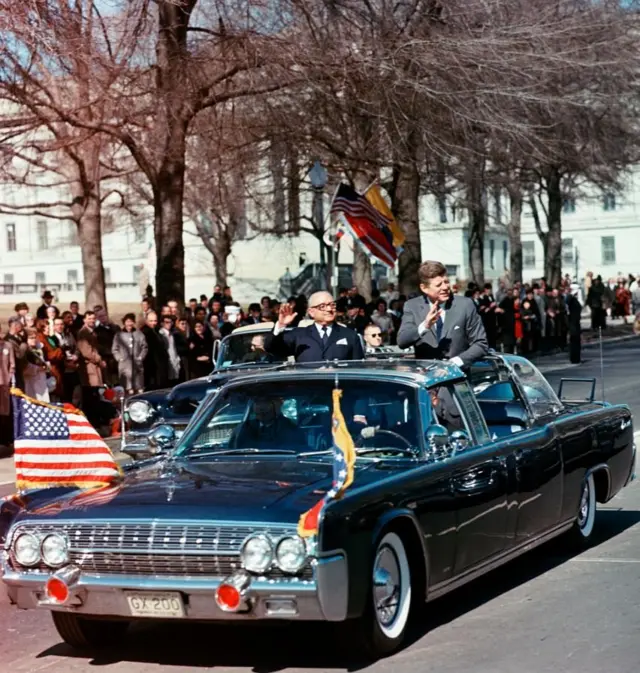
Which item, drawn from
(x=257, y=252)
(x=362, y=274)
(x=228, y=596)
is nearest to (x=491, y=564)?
(x=228, y=596)

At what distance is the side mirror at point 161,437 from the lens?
340 inches

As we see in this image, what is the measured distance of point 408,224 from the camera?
112ft

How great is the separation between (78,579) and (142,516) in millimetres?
421

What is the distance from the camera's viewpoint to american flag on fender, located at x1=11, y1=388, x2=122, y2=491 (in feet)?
28.1

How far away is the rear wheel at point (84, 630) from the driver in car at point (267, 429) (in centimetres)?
125

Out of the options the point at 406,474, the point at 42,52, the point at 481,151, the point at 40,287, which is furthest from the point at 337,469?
the point at 40,287

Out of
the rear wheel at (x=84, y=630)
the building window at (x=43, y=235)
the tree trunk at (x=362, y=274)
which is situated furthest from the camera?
the building window at (x=43, y=235)

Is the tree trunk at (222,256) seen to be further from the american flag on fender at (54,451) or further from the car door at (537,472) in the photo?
the american flag on fender at (54,451)

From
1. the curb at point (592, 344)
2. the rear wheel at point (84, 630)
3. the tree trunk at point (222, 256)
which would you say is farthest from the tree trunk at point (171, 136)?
the tree trunk at point (222, 256)

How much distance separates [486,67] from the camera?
934 inches

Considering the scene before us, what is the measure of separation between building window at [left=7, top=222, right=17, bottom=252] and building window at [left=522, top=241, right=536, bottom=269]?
98.9 ft

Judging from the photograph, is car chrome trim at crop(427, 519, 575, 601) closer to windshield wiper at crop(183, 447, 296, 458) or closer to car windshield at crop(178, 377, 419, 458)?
car windshield at crop(178, 377, 419, 458)

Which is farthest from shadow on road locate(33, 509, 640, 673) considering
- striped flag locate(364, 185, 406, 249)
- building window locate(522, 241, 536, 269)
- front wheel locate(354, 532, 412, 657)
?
building window locate(522, 241, 536, 269)

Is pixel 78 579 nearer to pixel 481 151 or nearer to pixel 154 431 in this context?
pixel 154 431
